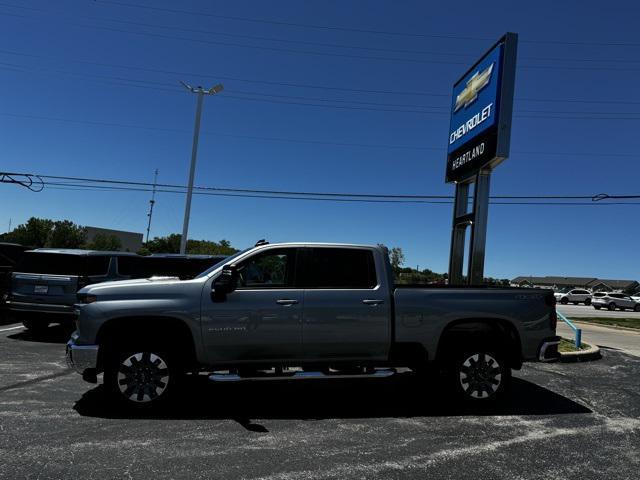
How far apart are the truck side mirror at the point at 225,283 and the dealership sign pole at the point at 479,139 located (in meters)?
7.38

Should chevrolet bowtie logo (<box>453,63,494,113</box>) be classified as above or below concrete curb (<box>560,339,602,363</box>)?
above

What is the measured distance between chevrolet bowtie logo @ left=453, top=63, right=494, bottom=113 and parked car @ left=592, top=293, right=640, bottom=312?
34817 mm

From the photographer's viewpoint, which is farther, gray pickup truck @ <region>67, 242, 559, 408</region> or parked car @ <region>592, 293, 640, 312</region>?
parked car @ <region>592, 293, 640, 312</region>

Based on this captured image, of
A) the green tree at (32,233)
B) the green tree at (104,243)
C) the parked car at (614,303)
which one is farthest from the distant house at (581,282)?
the green tree at (32,233)

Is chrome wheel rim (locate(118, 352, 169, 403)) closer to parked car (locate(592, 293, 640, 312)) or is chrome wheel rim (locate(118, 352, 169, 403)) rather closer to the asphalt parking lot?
the asphalt parking lot

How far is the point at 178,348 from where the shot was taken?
5453mm

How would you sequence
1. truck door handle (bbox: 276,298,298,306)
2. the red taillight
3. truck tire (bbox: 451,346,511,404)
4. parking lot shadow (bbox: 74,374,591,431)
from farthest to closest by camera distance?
the red taillight, truck tire (bbox: 451,346,511,404), truck door handle (bbox: 276,298,298,306), parking lot shadow (bbox: 74,374,591,431)

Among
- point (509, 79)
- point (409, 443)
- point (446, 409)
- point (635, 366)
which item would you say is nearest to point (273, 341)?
point (409, 443)

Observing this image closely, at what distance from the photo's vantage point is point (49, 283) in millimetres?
9578

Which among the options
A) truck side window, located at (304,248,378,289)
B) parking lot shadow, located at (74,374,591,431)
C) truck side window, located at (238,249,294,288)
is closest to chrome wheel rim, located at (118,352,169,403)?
parking lot shadow, located at (74,374,591,431)

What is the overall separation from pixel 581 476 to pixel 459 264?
9610 millimetres

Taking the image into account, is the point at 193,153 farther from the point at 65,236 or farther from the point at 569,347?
the point at 65,236

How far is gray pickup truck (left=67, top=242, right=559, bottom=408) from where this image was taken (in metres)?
5.33

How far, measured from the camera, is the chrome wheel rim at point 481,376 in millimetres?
5852
